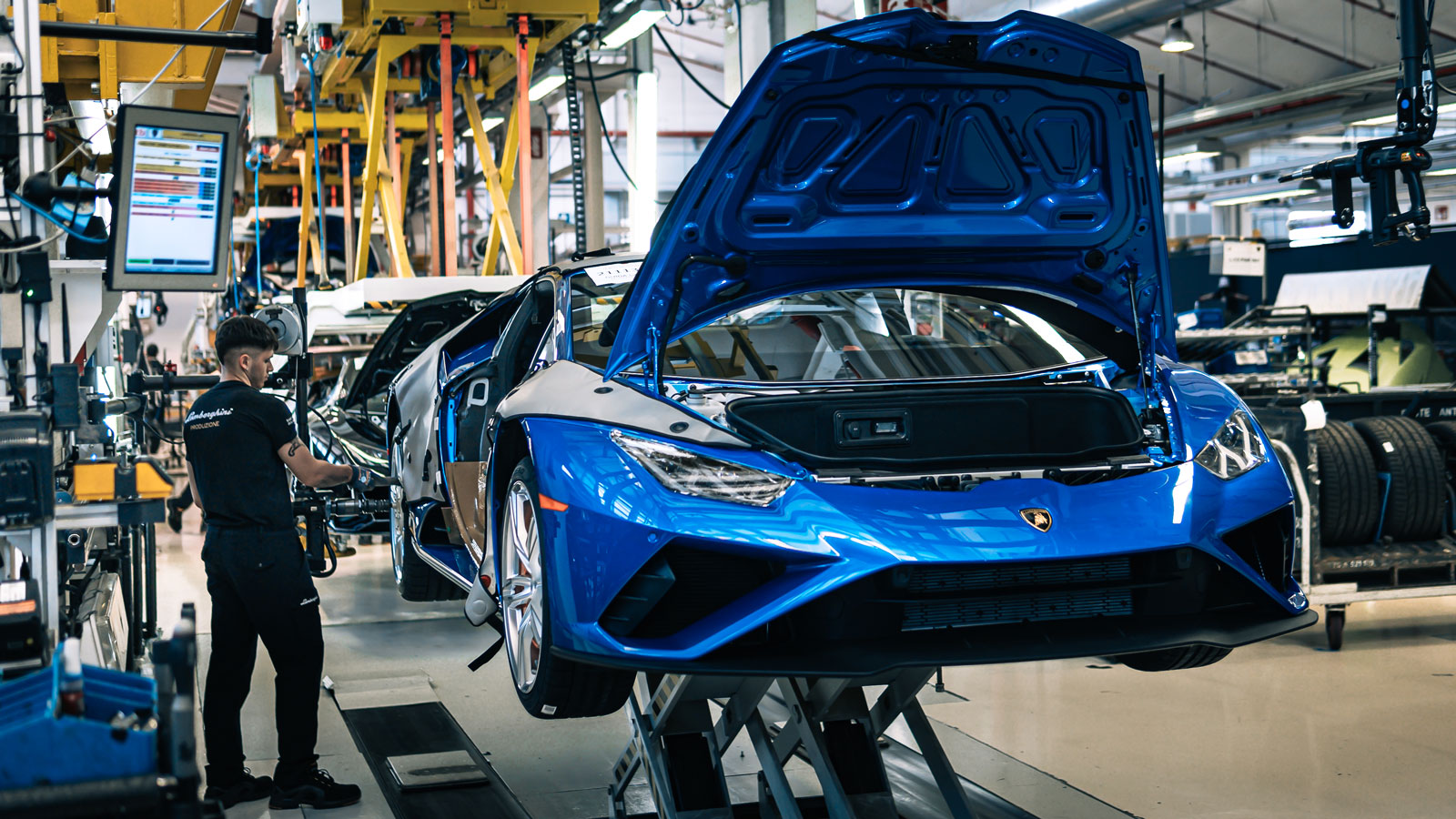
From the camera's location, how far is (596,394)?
2904 millimetres

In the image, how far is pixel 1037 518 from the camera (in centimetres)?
262

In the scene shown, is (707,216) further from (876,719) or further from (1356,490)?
(1356,490)

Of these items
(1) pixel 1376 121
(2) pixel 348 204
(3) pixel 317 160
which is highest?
(1) pixel 1376 121

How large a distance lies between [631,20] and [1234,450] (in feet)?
18.2

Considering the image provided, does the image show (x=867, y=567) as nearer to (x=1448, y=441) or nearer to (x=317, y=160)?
(x=1448, y=441)

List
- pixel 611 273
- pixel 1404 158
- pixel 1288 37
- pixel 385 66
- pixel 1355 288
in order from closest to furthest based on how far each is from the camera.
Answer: pixel 611 273, pixel 1404 158, pixel 385 66, pixel 1355 288, pixel 1288 37

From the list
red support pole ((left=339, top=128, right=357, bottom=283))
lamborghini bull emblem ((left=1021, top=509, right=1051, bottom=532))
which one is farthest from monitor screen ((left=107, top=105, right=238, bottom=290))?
red support pole ((left=339, top=128, right=357, bottom=283))

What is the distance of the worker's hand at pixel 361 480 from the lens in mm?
4273

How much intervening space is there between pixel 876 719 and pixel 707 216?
1.61 meters

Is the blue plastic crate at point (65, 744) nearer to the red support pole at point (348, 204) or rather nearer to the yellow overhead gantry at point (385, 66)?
the yellow overhead gantry at point (385, 66)

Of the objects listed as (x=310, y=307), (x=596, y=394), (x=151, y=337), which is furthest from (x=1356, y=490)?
(x=151, y=337)

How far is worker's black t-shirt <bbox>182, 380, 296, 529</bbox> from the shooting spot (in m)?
3.78

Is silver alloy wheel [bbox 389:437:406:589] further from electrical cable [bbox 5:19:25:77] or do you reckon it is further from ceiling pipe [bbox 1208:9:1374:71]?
ceiling pipe [bbox 1208:9:1374:71]

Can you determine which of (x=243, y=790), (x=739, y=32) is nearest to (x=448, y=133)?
(x=739, y=32)
